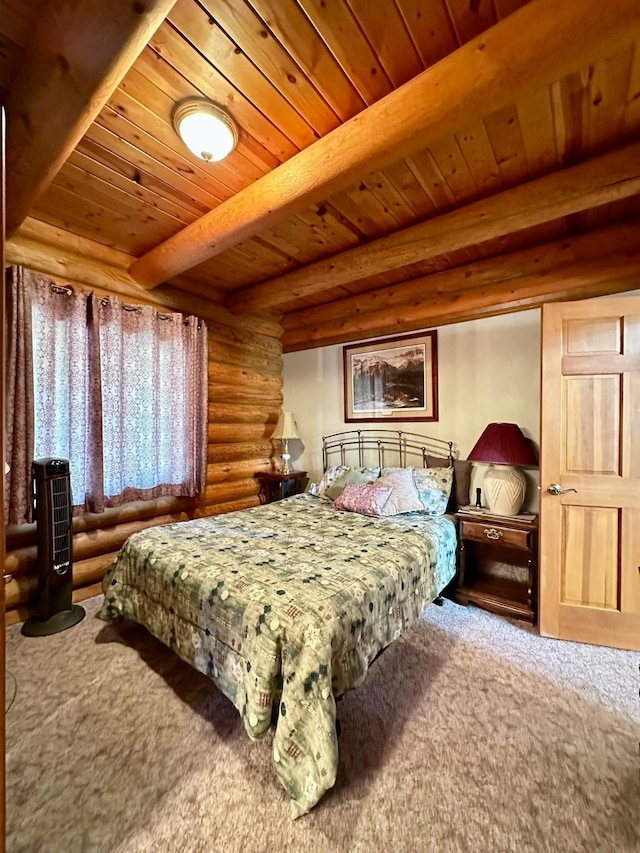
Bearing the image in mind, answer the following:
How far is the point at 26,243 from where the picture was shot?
2523 mm

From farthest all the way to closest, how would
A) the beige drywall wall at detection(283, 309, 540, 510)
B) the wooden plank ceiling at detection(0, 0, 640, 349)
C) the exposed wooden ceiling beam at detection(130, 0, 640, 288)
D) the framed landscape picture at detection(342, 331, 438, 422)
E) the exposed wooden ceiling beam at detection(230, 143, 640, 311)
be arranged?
the framed landscape picture at detection(342, 331, 438, 422), the beige drywall wall at detection(283, 309, 540, 510), the exposed wooden ceiling beam at detection(230, 143, 640, 311), the wooden plank ceiling at detection(0, 0, 640, 349), the exposed wooden ceiling beam at detection(130, 0, 640, 288)

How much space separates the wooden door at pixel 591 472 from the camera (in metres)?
2.18

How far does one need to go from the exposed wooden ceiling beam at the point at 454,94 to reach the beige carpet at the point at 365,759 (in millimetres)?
2605

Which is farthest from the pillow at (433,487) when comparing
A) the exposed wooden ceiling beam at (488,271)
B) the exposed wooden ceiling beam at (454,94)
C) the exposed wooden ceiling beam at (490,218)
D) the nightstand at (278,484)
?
the exposed wooden ceiling beam at (454,94)

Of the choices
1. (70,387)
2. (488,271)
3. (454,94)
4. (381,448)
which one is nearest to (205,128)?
(454,94)

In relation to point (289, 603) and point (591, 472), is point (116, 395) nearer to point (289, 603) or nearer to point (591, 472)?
point (289, 603)

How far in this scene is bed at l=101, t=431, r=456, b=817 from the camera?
1336 millimetres

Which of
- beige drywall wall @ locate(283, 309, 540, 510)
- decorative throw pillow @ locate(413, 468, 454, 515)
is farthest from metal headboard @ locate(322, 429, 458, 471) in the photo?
decorative throw pillow @ locate(413, 468, 454, 515)

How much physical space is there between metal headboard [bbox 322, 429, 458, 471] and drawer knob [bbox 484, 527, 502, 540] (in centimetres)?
A: 79

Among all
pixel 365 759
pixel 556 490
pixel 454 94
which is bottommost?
pixel 365 759

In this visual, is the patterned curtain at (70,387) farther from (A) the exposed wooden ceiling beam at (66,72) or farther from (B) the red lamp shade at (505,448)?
(B) the red lamp shade at (505,448)

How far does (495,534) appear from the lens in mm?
2666

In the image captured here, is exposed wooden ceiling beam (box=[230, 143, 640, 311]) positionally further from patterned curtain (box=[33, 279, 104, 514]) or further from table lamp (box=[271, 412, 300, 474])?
patterned curtain (box=[33, 279, 104, 514])

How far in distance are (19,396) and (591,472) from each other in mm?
3783
